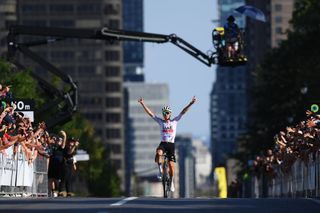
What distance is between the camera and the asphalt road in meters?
24.3

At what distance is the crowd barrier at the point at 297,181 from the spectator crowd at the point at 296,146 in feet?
A: 0.66

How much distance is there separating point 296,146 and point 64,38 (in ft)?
46.1

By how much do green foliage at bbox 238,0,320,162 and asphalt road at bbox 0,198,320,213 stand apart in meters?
49.0

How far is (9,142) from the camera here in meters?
35.0

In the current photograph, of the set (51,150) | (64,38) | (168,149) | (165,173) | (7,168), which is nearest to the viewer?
(168,149)

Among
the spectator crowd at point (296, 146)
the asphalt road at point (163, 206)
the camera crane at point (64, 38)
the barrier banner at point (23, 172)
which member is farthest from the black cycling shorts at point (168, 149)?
the camera crane at point (64, 38)

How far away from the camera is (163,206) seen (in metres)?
25.8

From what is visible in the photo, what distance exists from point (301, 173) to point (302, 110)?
40.0 meters

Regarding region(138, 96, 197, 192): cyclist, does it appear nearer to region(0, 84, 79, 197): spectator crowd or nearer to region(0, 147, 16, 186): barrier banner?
region(0, 147, 16, 186): barrier banner

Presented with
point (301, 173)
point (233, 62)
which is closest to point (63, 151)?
point (301, 173)

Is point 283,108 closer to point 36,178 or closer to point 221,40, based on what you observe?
point 221,40

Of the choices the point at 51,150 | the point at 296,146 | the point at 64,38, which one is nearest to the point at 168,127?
the point at 296,146

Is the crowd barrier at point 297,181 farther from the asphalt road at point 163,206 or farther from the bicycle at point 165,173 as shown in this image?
the asphalt road at point 163,206

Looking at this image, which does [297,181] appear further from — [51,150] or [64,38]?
[64,38]
